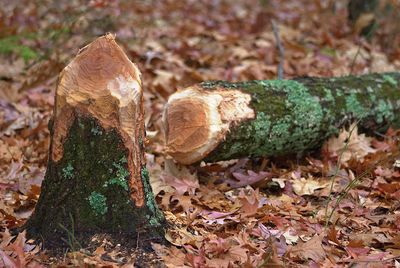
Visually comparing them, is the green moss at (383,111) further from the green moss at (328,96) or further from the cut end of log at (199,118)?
the cut end of log at (199,118)

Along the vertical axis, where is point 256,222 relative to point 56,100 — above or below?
below

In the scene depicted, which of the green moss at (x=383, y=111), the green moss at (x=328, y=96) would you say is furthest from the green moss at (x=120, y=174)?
the green moss at (x=383, y=111)

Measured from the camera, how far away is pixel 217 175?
4.16m

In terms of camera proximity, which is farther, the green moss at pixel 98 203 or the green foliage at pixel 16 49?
the green foliage at pixel 16 49

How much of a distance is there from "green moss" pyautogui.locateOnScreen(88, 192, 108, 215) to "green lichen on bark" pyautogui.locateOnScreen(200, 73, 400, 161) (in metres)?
1.21

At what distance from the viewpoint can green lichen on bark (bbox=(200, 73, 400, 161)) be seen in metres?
4.04

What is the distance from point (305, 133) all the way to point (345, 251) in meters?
1.36

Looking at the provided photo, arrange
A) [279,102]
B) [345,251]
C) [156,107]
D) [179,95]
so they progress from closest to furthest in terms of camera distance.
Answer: [345,251] < [179,95] < [279,102] < [156,107]

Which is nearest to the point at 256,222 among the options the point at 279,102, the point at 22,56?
the point at 279,102

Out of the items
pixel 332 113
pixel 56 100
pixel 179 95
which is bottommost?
pixel 332 113

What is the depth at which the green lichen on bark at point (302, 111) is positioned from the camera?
404 centimetres

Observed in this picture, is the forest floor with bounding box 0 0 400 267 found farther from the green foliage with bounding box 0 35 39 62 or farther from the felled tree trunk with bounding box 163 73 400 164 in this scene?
the felled tree trunk with bounding box 163 73 400 164

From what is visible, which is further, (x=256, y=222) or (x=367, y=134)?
(x=367, y=134)

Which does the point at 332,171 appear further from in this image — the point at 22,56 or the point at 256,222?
the point at 22,56
